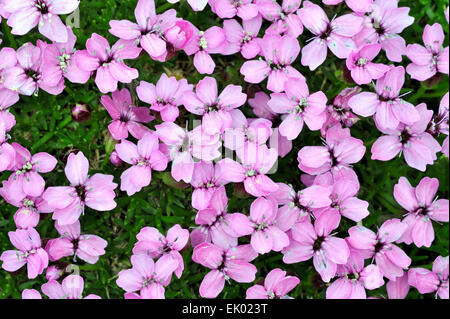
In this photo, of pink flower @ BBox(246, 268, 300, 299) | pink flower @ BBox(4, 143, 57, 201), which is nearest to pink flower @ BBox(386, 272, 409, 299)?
pink flower @ BBox(246, 268, 300, 299)

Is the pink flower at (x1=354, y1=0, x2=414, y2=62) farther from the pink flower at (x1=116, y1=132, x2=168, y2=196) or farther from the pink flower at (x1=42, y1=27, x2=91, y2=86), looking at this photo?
the pink flower at (x1=42, y1=27, x2=91, y2=86)

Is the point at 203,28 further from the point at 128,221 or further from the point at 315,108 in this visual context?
the point at 128,221

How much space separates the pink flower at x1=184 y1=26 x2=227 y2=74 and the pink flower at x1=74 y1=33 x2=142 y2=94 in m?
→ 0.28

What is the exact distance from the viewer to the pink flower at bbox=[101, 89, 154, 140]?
2.51 meters

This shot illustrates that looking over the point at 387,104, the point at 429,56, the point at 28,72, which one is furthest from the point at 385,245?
the point at 28,72

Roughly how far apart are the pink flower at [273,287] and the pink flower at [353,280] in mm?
215

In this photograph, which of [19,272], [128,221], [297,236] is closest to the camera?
[297,236]

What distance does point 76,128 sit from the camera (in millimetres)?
2916

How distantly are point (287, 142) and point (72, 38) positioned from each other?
123 cm

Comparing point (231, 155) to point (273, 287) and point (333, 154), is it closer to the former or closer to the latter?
point (333, 154)

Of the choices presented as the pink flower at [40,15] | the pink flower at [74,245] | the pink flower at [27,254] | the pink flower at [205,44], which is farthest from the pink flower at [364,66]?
the pink flower at [27,254]

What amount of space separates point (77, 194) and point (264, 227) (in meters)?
0.94

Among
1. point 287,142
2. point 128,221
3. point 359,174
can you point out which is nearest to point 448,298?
point 359,174

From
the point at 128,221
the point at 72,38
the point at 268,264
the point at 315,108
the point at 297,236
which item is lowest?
the point at 268,264
